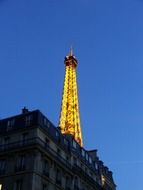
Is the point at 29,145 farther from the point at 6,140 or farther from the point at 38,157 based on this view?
the point at 6,140

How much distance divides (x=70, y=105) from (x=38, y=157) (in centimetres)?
6296

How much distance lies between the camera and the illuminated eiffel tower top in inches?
4259

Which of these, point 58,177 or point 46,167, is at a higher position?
point 46,167

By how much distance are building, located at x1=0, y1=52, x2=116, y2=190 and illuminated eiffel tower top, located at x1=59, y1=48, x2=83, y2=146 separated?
135 ft

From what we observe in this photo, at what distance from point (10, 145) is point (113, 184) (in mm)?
26383

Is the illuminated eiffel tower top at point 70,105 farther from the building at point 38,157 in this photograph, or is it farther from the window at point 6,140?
the window at point 6,140

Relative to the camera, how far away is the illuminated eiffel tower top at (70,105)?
108188 mm

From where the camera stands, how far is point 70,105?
116000mm

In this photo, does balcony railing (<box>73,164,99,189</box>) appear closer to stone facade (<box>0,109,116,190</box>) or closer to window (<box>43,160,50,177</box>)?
stone facade (<box>0,109,116,190</box>)

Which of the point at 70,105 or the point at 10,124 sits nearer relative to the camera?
the point at 10,124

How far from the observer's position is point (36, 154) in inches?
2095

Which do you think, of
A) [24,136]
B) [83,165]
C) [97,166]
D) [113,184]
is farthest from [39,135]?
[113,184]

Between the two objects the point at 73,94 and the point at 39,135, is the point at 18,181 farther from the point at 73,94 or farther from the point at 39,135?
the point at 73,94

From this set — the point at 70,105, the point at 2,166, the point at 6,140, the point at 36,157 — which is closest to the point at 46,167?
the point at 36,157
